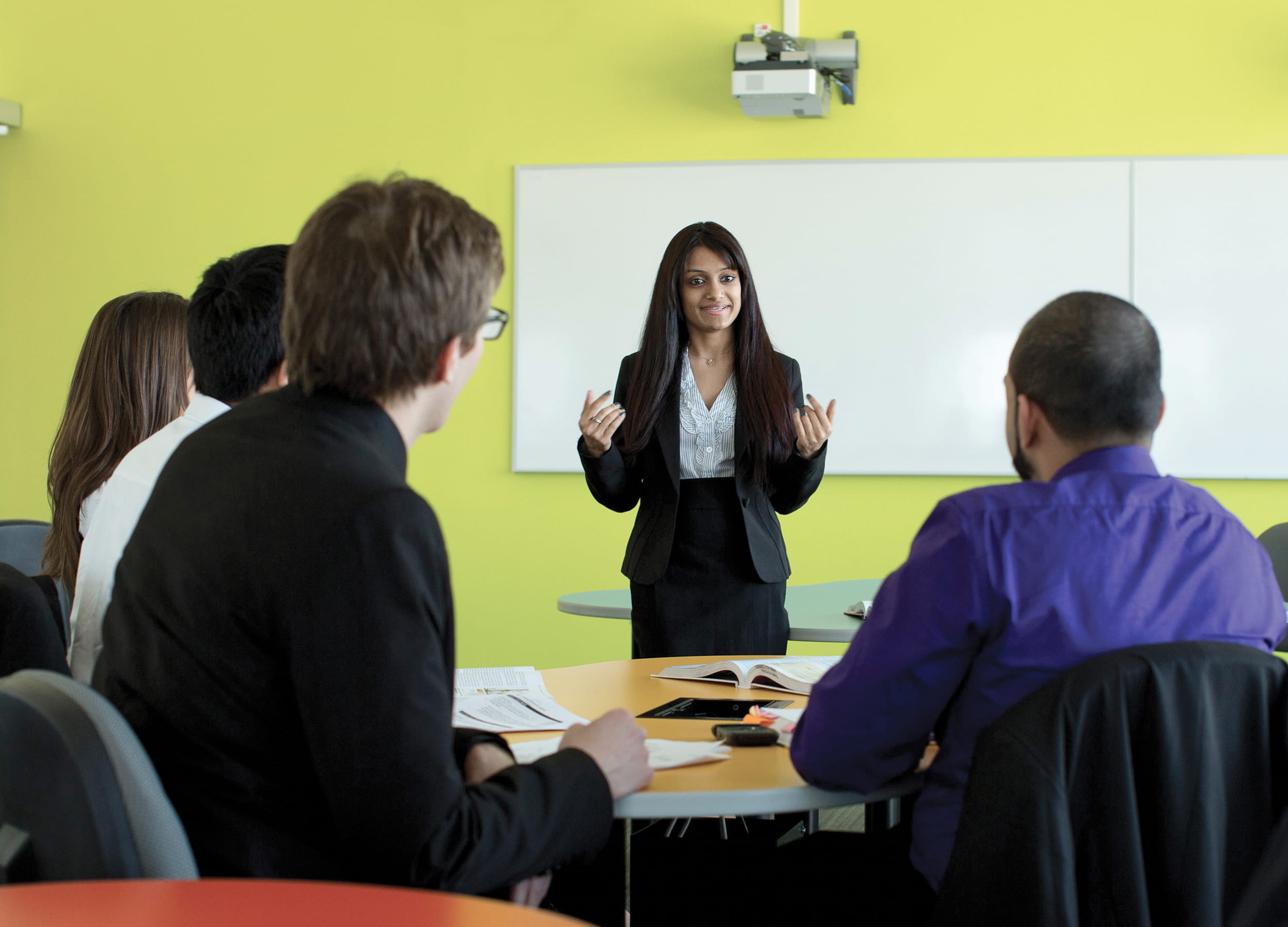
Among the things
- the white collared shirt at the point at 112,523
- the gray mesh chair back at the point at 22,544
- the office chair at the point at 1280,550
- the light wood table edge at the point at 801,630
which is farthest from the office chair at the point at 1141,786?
Answer: the gray mesh chair back at the point at 22,544

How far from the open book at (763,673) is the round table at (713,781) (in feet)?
0.12

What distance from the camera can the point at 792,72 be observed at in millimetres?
→ 4180

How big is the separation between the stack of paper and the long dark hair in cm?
94

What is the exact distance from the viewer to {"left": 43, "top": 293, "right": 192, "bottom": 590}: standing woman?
230cm

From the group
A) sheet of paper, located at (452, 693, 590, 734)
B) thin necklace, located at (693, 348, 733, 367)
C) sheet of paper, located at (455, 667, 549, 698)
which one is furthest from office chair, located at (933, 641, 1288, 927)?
thin necklace, located at (693, 348, 733, 367)

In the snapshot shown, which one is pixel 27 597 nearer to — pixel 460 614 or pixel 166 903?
pixel 166 903

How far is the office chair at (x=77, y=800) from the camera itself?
873 mm

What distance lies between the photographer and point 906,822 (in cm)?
172

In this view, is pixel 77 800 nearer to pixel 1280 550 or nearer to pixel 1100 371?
pixel 1100 371

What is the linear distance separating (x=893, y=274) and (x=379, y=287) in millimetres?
3552

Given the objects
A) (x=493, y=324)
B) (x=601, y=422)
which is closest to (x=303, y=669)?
(x=493, y=324)

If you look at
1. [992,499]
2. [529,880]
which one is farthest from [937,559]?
[529,880]

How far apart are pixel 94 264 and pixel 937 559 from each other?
Result: 473 cm

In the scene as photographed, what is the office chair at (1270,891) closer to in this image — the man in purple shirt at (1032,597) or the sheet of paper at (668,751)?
the man in purple shirt at (1032,597)
